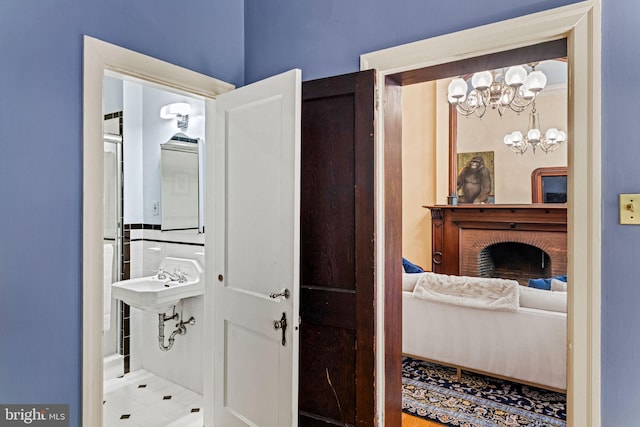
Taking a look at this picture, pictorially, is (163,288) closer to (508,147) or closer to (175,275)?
(175,275)

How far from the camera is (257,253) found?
6.58 feet

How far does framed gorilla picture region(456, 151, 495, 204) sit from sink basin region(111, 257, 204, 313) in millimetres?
4431

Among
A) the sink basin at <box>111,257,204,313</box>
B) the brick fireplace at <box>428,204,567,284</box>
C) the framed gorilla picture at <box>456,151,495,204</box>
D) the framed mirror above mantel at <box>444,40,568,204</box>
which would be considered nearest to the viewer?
the sink basin at <box>111,257,204,313</box>

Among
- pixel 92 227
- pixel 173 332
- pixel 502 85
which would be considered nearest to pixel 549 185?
pixel 502 85

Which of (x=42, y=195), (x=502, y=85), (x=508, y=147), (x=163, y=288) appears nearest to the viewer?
(x=42, y=195)

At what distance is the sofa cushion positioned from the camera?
285cm

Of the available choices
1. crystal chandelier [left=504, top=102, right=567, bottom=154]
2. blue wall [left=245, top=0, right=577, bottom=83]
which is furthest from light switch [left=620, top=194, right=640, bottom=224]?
crystal chandelier [left=504, top=102, right=567, bottom=154]

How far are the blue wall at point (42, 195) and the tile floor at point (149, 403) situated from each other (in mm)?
1126

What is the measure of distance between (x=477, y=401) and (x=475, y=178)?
3.88 meters

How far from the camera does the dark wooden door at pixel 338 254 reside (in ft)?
5.91

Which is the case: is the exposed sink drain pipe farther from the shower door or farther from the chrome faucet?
the shower door

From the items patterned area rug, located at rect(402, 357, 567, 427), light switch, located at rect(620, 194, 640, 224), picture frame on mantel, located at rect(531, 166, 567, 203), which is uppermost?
picture frame on mantel, located at rect(531, 166, 567, 203)

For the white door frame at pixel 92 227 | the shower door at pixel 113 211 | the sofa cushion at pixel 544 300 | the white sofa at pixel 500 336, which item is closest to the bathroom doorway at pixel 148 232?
the shower door at pixel 113 211

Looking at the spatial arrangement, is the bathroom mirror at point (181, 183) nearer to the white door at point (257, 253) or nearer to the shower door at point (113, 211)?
the shower door at point (113, 211)
